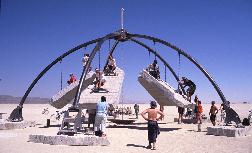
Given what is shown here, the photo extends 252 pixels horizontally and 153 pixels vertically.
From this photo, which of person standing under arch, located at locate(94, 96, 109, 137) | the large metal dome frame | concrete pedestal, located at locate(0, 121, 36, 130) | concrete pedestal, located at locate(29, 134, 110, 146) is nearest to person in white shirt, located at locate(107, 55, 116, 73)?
the large metal dome frame

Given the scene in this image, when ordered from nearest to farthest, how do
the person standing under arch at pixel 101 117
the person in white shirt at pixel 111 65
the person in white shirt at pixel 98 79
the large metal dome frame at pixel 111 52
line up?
the person standing under arch at pixel 101 117
the large metal dome frame at pixel 111 52
the person in white shirt at pixel 98 79
the person in white shirt at pixel 111 65

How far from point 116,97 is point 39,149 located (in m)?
10.0

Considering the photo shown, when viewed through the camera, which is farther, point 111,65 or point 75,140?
point 111,65

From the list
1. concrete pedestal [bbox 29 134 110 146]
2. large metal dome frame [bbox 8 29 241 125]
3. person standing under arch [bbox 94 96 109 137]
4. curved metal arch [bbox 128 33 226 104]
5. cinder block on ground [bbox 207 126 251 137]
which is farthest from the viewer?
curved metal arch [bbox 128 33 226 104]

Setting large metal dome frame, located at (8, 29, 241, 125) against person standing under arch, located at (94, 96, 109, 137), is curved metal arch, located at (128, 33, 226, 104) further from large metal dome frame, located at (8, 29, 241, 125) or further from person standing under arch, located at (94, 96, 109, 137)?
person standing under arch, located at (94, 96, 109, 137)

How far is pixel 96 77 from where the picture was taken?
22953 millimetres

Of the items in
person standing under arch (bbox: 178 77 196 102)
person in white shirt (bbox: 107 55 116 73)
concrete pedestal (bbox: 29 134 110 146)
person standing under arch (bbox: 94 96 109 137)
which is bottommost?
concrete pedestal (bbox: 29 134 110 146)

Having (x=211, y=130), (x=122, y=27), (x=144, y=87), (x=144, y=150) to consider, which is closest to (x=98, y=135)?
(x=144, y=150)

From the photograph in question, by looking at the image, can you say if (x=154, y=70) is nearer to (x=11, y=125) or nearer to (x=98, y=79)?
(x=98, y=79)

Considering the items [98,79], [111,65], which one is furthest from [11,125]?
[111,65]

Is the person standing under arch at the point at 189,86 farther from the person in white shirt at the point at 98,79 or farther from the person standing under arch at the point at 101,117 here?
the person standing under arch at the point at 101,117

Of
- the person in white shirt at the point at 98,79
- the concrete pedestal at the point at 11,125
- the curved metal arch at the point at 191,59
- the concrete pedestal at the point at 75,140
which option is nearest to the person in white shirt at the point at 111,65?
the curved metal arch at the point at 191,59

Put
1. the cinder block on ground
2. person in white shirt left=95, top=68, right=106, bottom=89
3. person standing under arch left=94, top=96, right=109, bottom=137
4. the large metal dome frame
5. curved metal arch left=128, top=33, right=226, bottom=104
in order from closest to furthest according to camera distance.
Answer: person standing under arch left=94, top=96, right=109, bottom=137
the cinder block on ground
the large metal dome frame
curved metal arch left=128, top=33, right=226, bottom=104
person in white shirt left=95, top=68, right=106, bottom=89

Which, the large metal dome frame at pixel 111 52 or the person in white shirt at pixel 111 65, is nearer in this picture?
the large metal dome frame at pixel 111 52
